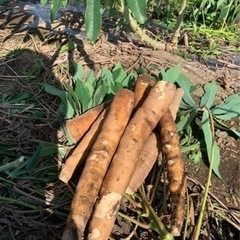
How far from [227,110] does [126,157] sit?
0.63 m

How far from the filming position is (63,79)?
6.59 feet

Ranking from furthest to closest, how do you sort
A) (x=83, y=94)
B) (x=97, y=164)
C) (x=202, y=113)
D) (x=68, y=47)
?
(x=68, y=47)
(x=202, y=113)
(x=83, y=94)
(x=97, y=164)

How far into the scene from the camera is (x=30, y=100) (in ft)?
6.32

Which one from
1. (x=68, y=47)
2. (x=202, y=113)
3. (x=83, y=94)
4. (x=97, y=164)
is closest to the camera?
(x=97, y=164)

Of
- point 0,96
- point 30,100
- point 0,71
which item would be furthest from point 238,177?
point 0,71

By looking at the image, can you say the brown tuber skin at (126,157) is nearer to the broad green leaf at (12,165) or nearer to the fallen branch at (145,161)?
the fallen branch at (145,161)

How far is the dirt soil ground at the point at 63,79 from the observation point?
1.44 metres

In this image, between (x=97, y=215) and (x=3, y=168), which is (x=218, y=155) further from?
(x=3, y=168)

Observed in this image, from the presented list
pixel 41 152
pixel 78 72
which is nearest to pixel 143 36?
pixel 78 72

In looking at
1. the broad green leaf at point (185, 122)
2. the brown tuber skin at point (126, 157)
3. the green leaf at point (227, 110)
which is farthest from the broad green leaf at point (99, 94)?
the green leaf at point (227, 110)

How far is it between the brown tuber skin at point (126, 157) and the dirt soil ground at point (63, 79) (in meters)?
0.14

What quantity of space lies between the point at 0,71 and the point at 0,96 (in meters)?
0.22

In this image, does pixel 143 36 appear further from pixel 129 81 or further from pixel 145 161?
pixel 145 161

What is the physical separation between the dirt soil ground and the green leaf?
0.22ft
